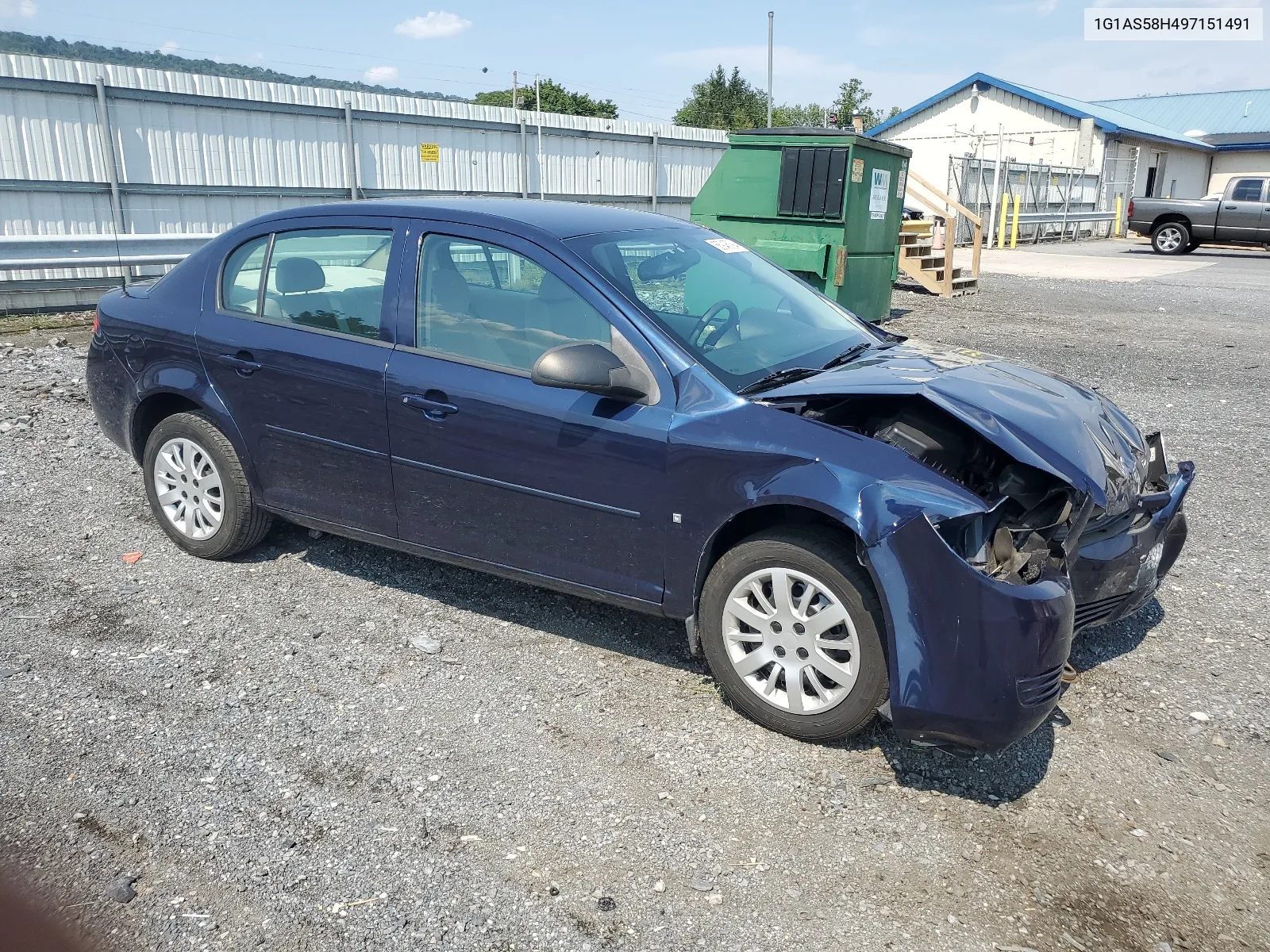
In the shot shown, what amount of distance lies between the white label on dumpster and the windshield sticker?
7.61 m

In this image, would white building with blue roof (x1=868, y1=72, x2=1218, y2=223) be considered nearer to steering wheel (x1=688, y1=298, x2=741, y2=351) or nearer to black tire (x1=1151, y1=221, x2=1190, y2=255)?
black tire (x1=1151, y1=221, x2=1190, y2=255)

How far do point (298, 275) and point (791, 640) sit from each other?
2711 mm

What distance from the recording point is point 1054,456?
3182 mm

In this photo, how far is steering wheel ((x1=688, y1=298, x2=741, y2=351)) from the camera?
3.67 meters

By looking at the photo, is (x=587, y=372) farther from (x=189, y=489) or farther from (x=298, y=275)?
(x=189, y=489)

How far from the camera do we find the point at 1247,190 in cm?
2541

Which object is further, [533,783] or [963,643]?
[533,783]

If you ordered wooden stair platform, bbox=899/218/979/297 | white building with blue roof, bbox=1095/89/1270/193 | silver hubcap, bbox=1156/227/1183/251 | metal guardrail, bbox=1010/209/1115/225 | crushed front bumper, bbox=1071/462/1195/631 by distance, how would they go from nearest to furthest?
crushed front bumper, bbox=1071/462/1195/631 → wooden stair platform, bbox=899/218/979/297 → silver hubcap, bbox=1156/227/1183/251 → metal guardrail, bbox=1010/209/1115/225 → white building with blue roof, bbox=1095/89/1270/193

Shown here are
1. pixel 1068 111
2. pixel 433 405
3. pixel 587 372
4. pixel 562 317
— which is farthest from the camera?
pixel 1068 111

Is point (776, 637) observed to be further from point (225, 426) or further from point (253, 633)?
point (225, 426)

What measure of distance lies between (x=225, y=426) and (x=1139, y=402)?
24.2 feet

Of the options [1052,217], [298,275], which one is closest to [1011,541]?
[298,275]

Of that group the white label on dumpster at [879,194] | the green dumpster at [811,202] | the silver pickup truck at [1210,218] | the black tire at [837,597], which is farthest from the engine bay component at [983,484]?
the silver pickup truck at [1210,218]

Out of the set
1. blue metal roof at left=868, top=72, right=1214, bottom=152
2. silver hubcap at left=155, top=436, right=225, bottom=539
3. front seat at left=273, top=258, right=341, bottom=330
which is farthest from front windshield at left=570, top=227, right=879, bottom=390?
blue metal roof at left=868, top=72, right=1214, bottom=152
